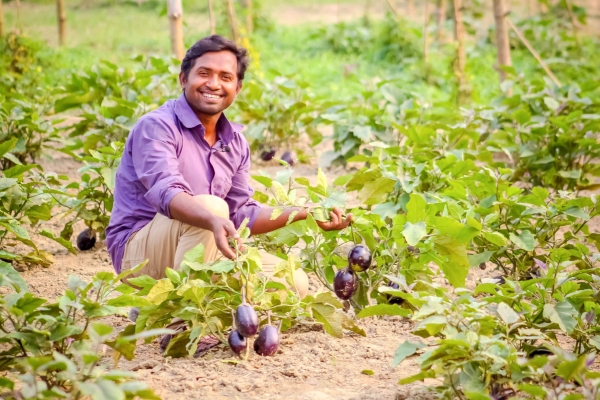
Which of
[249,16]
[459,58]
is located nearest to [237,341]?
[459,58]

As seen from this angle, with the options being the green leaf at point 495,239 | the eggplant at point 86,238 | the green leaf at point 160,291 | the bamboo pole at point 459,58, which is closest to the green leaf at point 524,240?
the green leaf at point 495,239

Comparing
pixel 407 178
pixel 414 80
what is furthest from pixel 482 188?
pixel 414 80

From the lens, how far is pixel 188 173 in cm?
265

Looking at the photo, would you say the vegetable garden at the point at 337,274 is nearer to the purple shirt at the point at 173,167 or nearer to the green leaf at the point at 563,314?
the green leaf at the point at 563,314

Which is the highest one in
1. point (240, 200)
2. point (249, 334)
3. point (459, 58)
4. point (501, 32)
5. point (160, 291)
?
point (501, 32)

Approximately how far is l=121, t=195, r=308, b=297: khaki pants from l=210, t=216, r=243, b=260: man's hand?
10cm

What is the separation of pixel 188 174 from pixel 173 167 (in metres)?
0.15

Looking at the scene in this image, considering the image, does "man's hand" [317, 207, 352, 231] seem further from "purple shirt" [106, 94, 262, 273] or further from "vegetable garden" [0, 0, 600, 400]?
"purple shirt" [106, 94, 262, 273]

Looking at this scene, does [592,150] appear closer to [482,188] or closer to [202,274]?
[482,188]

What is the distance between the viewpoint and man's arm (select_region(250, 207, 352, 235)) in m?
2.54

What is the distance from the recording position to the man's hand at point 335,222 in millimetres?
2537

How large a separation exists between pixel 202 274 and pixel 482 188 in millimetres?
1233

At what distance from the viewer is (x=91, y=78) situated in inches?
186

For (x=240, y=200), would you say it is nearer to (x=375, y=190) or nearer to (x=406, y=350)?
(x=375, y=190)
